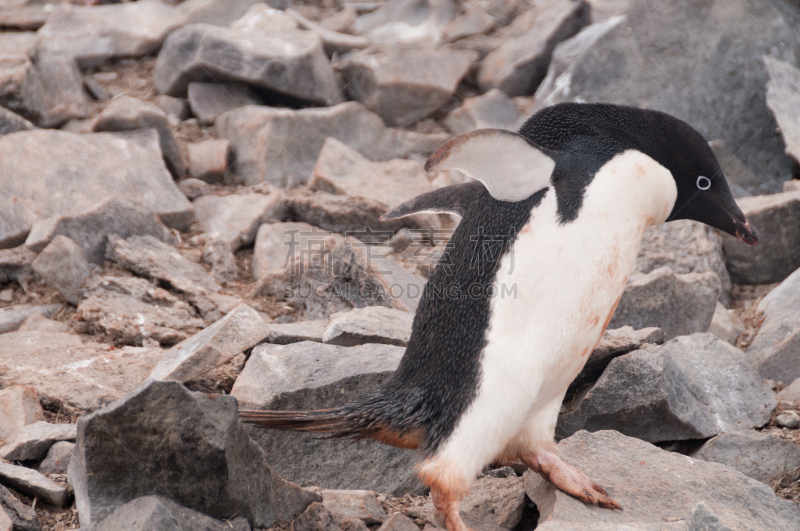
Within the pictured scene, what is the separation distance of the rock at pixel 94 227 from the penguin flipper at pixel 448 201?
1968mm

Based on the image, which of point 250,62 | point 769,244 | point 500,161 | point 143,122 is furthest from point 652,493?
point 250,62

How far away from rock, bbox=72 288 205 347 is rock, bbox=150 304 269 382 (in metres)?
0.43

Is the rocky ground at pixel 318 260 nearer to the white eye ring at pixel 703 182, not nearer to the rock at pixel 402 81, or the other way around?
the rock at pixel 402 81

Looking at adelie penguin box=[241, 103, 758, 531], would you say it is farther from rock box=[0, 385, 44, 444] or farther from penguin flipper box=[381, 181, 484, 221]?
rock box=[0, 385, 44, 444]

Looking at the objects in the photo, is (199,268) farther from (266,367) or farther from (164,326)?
(266,367)

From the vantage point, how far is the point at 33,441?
6.38 ft

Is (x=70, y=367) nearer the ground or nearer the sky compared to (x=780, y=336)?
nearer the ground

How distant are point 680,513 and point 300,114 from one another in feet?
13.0

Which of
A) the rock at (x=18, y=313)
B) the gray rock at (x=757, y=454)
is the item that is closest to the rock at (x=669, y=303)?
the gray rock at (x=757, y=454)

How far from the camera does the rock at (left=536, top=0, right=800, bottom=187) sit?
14.7ft

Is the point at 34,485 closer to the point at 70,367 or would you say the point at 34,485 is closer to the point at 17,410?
the point at 17,410

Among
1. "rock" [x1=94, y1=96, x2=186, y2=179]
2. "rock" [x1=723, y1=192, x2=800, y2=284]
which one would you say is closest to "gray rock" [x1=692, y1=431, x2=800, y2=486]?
"rock" [x1=723, y1=192, x2=800, y2=284]

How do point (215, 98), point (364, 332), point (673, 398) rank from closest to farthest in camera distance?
1. point (673, 398)
2. point (364, 332)
3. point (215, 98)

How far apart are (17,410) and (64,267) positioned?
43.9 inches
